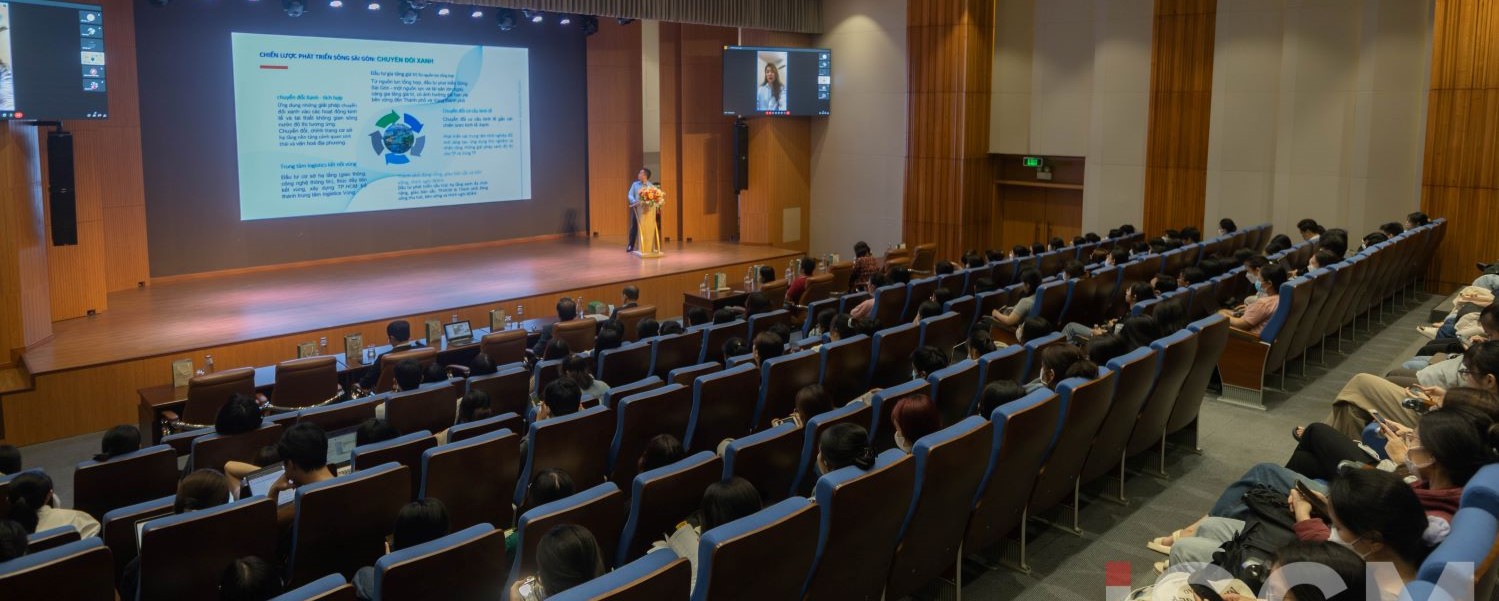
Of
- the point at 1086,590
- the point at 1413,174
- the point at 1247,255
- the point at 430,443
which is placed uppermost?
the point at 1413,174

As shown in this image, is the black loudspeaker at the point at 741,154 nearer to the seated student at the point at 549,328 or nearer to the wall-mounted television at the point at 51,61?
the seated student at the point at 549,328

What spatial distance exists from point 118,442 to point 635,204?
8.08 meters

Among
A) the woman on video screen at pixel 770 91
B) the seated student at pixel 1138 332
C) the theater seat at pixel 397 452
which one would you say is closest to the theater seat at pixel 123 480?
the theater seat at pixel 397 452

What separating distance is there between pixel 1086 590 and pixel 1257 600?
1425 millimetres

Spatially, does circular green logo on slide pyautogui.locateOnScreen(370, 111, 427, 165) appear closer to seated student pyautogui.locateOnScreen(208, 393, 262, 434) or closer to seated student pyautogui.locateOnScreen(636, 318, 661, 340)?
seated student pyautogui.locateOnScreen(636, 318, 661, 340)

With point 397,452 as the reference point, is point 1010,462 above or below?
above

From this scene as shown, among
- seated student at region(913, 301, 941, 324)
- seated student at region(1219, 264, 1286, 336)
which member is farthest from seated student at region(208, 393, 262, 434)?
seated student at region(1219, 264, 1286, 336)

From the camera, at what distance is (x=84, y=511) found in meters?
4.34

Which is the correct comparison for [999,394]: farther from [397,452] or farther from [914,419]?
[397,452]

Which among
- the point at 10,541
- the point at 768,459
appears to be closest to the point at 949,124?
→ the point at 768,459

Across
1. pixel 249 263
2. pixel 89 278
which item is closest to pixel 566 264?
pixel 249 263

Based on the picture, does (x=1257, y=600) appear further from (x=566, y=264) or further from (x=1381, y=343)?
(x=566, y=264)

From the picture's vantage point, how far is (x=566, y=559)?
265cm

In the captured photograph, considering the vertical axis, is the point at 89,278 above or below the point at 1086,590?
above
